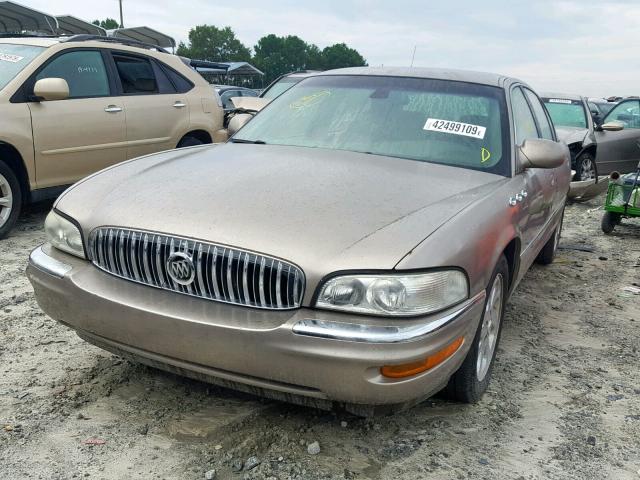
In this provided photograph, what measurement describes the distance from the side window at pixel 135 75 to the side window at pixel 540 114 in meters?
3.89

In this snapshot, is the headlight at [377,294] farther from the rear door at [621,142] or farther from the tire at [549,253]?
the rear door at [621,142]

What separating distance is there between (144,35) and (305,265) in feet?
71.1

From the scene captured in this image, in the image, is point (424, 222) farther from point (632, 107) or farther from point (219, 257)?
point (632, 107)

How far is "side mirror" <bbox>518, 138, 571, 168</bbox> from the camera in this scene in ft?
11.0

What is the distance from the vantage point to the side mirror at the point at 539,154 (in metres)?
3.36

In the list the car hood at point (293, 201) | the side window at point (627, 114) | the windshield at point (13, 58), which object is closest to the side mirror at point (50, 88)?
the windshield at point (13, 58)

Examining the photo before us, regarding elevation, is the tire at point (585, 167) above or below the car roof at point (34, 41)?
below

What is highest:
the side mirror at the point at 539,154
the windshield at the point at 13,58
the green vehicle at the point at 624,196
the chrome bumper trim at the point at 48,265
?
the windshield at the point at 13,58

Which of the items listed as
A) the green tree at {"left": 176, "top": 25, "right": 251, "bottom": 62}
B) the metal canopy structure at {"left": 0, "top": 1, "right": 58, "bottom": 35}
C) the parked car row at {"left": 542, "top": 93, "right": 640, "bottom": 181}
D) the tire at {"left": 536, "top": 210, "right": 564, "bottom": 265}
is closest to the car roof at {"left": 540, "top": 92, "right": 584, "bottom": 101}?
the parked car row at {"left": 542, "top": 93, "right": 640, "bottom": 181}

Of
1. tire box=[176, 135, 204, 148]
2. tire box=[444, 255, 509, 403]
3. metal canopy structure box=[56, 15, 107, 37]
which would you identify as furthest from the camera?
metal canopy structure box=[56, 15, 107, 37]

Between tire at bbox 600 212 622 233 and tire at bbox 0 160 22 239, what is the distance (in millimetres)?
6223

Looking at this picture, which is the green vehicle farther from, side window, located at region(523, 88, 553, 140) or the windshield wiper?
the windshield wiper

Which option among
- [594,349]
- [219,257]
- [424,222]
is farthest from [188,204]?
[594,349]

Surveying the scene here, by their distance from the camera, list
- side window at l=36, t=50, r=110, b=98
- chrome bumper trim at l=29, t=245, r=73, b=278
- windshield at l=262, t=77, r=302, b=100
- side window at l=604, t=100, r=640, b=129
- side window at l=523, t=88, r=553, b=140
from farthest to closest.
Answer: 1. side window at l=604, t=100, r=640, b=129
2. windshield at l=262, t=77, r=302, b=100
3. side window at l=36, t=50, r=110, b=98
4. side window at l=523, t=88, r=553, b=140
5. chrome bumper trim at l=29, t=245, r=73, b=278
